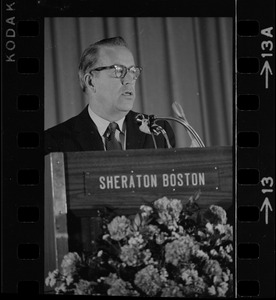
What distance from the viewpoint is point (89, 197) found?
2961mm

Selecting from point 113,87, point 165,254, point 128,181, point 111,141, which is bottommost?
point 165,254

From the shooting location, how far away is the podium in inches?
117

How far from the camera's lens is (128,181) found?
297 centimetres

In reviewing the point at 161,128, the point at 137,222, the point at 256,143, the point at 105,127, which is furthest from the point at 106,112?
the point at 256,143

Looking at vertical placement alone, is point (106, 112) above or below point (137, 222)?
above

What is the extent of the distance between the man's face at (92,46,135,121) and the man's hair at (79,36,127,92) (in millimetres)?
10

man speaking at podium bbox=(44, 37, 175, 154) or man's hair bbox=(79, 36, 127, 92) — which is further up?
man's hair bbox=(79, 36, 127, 92)

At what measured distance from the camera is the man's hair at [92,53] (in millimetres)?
2965

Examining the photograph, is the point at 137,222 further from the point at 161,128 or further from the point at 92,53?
the point at 92,53

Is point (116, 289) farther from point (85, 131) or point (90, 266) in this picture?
point (85, 131)

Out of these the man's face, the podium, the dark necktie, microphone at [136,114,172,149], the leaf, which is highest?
the man's face

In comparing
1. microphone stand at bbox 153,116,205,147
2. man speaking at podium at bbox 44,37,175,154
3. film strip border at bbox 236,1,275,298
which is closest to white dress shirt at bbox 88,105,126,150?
man speaking at podium at bbox 44,37,175,154

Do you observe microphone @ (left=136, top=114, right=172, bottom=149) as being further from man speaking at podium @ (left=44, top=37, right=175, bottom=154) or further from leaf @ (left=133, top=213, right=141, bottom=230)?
leaf @ (left=133, top=213, right=141, bottom=230)

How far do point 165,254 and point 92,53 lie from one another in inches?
21.8
